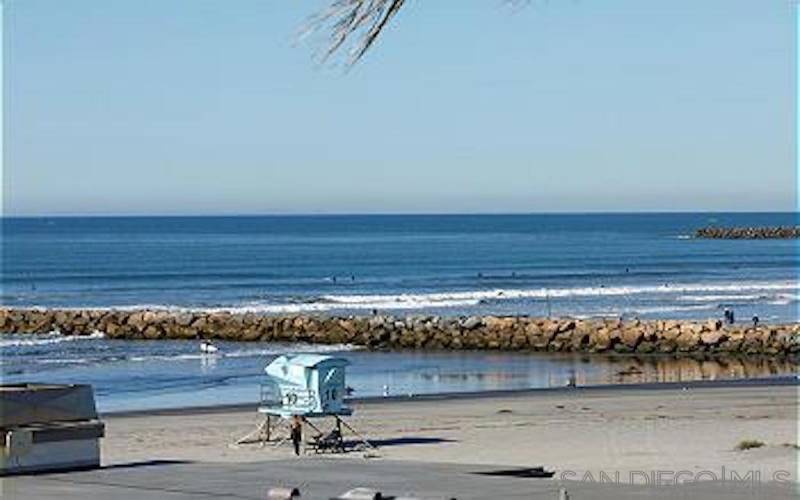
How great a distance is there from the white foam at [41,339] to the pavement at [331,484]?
39577 millimetres

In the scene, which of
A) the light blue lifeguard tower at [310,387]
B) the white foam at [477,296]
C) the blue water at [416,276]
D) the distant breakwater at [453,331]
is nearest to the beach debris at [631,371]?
the distant breakwater at [453,331]

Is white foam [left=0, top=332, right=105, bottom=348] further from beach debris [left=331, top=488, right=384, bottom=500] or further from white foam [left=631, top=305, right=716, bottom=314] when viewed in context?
beach debris [left=331, top=488, right=384, bottom=500]

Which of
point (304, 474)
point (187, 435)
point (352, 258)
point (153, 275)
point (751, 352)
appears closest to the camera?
point (304, 474)

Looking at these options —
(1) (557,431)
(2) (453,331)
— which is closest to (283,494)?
(1) (557,431)

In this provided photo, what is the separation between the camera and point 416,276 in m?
93.3

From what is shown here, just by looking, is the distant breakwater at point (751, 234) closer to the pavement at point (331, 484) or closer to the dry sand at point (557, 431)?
the dry sand at point (557, 431)

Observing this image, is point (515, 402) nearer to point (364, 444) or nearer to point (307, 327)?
point (364, 444)

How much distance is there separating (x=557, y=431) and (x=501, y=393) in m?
9.21

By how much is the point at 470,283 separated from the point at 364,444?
64.6 m

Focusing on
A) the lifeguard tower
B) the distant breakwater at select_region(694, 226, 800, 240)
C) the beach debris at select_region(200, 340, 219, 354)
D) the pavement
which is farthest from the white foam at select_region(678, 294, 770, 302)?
the distant breakwater at select_region(694, 226, 800, 240)

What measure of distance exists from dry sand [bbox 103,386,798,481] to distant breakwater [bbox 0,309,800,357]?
13.5 m

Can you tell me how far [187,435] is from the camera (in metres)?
22.4

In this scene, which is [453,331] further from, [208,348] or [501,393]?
[501,393]

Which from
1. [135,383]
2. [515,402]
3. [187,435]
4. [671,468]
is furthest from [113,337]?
[671,468]
